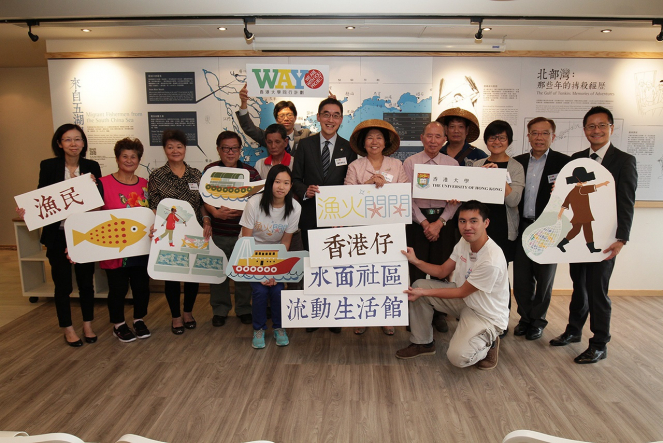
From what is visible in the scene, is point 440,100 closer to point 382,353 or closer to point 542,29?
point 542,29

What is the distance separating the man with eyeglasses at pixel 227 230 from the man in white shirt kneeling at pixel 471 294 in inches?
54.3

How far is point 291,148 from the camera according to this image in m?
3.80

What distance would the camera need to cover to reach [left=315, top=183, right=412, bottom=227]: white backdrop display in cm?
288

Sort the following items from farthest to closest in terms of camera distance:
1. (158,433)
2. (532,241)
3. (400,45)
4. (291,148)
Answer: (400,45)
(291,148)
(532,241)
(158,433)

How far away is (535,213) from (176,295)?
9.04 ft

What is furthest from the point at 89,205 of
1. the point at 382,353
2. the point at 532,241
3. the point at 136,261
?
the point at 532,241

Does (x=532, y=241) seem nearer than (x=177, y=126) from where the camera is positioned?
Yes

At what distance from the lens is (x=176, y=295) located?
328 centimetres

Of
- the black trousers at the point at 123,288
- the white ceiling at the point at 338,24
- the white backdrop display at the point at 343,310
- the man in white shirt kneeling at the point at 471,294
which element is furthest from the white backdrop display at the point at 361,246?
the white ceiling at the point at 338,24

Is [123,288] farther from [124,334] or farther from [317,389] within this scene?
[317,389]

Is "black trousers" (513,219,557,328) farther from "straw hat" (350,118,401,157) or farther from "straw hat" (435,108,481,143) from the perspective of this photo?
"straw hat" (350,118,401,157)

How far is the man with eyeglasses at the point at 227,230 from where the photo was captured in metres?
3.23

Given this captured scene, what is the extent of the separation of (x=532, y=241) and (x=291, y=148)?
2.12 m

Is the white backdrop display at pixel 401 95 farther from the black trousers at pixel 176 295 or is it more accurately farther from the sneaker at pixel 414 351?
the sneaker at pixel 414 351
